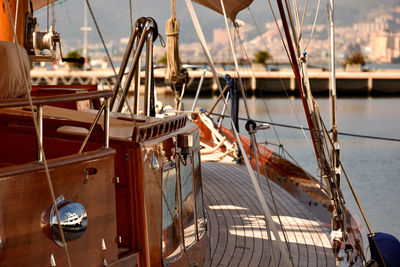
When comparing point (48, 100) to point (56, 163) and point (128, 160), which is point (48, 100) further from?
point (128, 160)

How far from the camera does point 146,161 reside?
363 cm

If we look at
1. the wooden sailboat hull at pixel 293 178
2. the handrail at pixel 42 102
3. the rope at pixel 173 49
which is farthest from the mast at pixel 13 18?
the rope at pixel 173 49

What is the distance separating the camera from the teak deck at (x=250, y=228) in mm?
5375

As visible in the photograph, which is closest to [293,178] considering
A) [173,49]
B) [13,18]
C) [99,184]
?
[173,49]

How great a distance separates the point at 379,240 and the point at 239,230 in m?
1.91

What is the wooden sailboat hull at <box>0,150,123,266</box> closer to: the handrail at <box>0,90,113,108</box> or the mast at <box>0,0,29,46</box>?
the handrail at <box>0,90,113,108</box>

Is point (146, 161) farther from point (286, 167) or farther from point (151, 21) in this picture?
point (286, 167)

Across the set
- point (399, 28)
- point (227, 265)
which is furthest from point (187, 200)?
point (399, 28)

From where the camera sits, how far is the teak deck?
212 inches

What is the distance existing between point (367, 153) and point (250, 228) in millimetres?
14723

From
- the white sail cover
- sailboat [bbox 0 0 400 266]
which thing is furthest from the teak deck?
the white sail cover

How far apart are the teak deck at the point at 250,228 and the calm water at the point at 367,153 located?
3.43 feet

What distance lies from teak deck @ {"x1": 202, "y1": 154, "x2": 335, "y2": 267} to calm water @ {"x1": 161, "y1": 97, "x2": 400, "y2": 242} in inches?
41.2

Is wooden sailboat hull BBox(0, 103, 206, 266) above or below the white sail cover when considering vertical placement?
below
